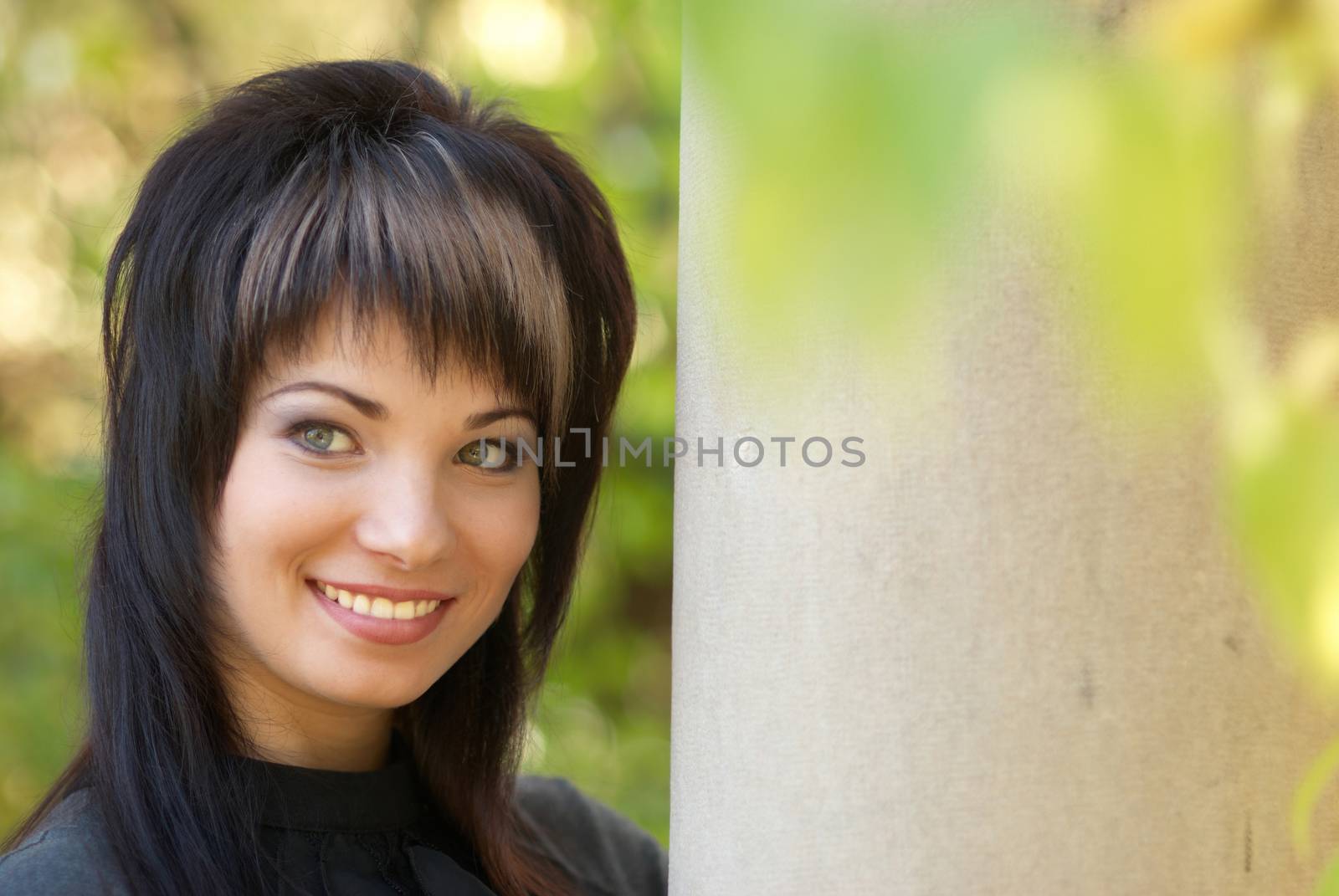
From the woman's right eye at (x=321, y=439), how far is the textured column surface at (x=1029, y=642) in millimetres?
768

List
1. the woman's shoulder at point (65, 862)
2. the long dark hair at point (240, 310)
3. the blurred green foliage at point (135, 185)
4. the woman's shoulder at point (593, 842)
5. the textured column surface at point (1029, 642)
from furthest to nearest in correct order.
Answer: the blurred green foliage at point (135, 185), the woman's shoulder at point (593, 842), the long dark hair at point (240, 310), the woman's shoulder at point (65, 862), the textured column surface at point (1029, 642)

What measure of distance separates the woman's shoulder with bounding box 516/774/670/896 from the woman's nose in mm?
826

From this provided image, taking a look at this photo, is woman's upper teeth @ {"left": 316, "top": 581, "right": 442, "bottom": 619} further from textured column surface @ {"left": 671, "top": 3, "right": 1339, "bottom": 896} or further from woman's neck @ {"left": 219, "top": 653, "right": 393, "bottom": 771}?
textured column surface @ {"left": 671, "top": 3, "right": 1339, "bottom": 896}

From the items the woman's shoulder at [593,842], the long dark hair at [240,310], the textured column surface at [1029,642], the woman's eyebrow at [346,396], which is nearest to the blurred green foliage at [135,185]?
the woman's shoulder at [593,842]

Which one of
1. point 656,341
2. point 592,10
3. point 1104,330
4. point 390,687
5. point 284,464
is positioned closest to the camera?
point 1104,330

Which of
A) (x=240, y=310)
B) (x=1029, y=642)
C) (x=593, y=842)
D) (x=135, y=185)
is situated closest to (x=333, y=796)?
(x=593, y=842)

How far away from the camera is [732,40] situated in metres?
0.53

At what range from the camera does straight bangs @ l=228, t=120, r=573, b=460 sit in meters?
1.61

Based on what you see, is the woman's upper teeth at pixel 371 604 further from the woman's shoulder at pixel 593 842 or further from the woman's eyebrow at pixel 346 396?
the woman's shoulder at pixel 593 842

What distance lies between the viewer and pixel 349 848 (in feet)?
6.07

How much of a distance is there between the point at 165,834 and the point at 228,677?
235 millimetres

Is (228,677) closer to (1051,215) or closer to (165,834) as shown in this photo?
(165,834)

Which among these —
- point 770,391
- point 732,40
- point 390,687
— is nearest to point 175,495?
point 390,687

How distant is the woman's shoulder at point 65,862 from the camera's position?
1.52 meters
